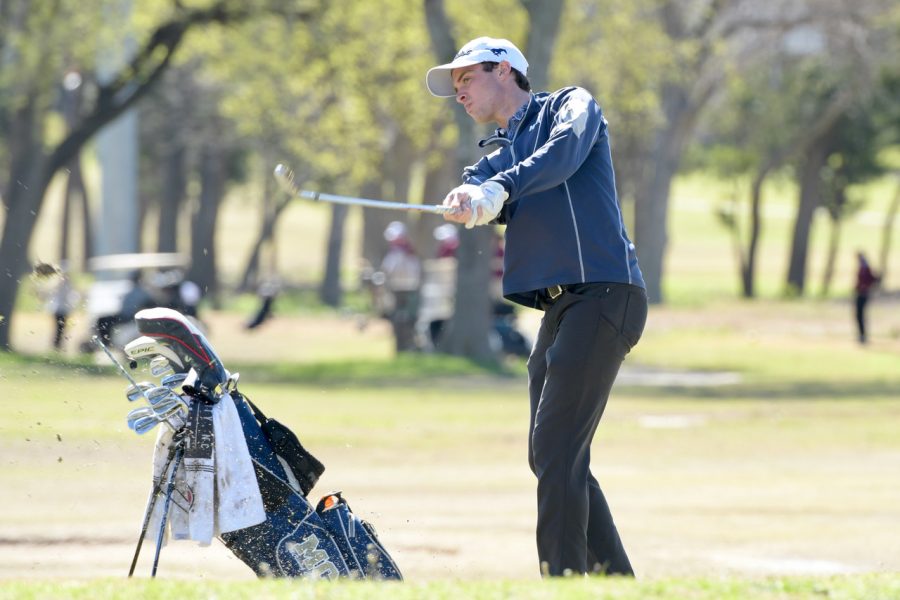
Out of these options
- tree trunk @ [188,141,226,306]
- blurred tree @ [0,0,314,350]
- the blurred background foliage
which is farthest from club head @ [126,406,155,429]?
tree trunk @ [188,141,226,306]

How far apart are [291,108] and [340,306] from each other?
718 centimetres

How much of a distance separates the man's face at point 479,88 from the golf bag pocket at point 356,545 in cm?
160

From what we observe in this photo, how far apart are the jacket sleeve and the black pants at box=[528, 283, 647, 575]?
1.66 ft

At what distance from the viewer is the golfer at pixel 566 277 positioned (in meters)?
6.24

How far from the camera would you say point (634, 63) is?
37.3 m

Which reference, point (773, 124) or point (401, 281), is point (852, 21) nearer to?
point (773, 124)

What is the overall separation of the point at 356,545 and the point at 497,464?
7.53m

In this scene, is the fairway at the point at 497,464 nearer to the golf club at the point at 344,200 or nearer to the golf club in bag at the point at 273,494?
the golf club in bag at the point at 273,494

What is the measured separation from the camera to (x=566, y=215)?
20.5ft

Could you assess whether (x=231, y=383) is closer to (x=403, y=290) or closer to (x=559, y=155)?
(x=559, y=155)

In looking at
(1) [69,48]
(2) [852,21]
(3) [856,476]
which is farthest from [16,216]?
(2) [852,21]

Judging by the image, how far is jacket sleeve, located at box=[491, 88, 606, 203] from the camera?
19.4 feet

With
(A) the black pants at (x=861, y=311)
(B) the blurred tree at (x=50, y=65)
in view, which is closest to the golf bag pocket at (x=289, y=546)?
(B) the blurred tree at (x=50, y=65)

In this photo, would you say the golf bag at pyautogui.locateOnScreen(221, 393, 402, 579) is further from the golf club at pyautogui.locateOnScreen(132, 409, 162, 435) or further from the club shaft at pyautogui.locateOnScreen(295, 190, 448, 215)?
the club shaft at pyautogui.locateOnScreen(295, 190, 448, 215)
